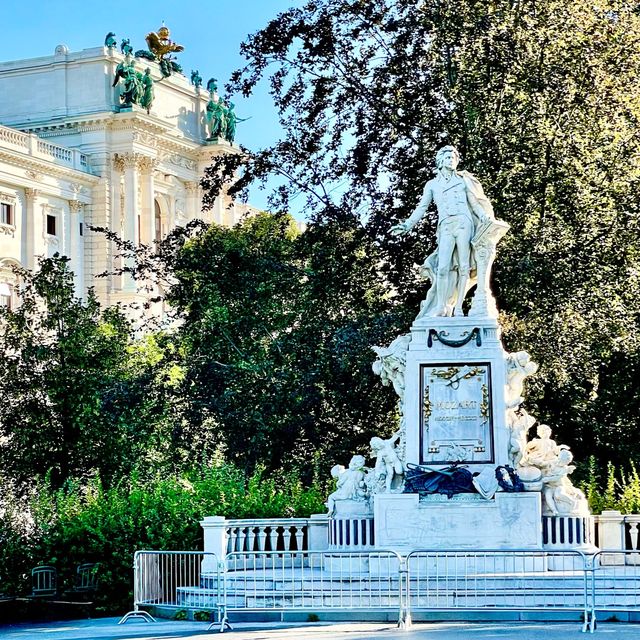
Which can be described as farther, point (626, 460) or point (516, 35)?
point (626, 460)

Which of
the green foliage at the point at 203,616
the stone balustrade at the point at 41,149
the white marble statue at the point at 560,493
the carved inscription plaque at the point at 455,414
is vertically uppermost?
the stone balustrade at the point at 41,149

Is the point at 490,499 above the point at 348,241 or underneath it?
underneath

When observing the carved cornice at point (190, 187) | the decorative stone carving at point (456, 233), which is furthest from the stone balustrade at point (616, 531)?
the carved cornice at point (190, 187)

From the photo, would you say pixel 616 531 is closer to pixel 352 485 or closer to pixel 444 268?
pixel 352 485

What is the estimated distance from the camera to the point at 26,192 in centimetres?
7131

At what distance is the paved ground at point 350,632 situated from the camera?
16.4 meters

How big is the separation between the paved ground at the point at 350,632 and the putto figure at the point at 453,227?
5.27 meters

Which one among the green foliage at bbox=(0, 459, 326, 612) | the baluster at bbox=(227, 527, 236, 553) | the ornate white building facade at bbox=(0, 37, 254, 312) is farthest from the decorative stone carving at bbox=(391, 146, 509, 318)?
the ornate white building facade at bbox=(0, 37, 254, 312)

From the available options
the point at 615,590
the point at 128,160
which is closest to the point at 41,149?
the point at 128,160

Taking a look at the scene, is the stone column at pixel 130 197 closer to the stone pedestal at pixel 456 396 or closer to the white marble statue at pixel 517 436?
the stone pedestal at pixel 456 396

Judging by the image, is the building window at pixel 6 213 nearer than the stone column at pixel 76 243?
Yes

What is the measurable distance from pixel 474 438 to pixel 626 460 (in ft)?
41.5

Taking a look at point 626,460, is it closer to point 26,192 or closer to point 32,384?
point 32,384

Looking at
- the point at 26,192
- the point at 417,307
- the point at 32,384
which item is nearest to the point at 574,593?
the point at 417,307
